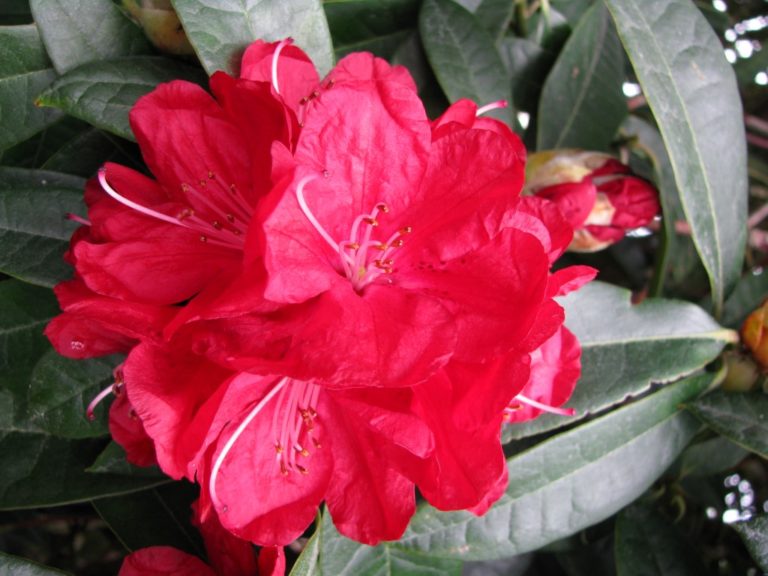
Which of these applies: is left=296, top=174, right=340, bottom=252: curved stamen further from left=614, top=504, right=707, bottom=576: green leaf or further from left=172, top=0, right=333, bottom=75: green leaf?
left=614, top=504, right=707, bottom=576: green leaf

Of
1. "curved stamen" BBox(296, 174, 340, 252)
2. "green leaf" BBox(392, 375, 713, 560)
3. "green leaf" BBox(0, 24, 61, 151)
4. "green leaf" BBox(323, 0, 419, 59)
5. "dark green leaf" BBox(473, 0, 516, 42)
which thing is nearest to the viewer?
"curved stamen" BBox(296, 174, 340, 252)

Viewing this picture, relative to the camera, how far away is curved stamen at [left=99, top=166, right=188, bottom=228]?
675 mm

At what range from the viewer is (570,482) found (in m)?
0.98

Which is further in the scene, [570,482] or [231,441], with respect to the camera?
[570,482]

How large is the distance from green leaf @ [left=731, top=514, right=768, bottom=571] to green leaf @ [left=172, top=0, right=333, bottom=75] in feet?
2.24

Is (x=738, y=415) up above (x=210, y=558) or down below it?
above

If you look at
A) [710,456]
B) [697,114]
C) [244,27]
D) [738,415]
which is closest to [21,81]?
[244,27]

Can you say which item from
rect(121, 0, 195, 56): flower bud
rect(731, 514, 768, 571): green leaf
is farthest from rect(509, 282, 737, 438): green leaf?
rect(121, 0, 195, 56): flower bud

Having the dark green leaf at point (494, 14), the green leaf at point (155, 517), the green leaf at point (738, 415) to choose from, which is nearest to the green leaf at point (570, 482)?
the green leaf at point (738, 415)

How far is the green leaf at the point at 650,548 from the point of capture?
1.11 meters

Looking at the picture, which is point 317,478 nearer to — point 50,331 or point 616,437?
point 50,331

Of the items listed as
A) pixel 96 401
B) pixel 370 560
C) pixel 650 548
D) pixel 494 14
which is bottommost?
pixel 650 548

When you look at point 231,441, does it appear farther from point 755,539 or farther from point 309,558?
point 755,539

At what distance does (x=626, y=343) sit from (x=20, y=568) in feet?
2.35
